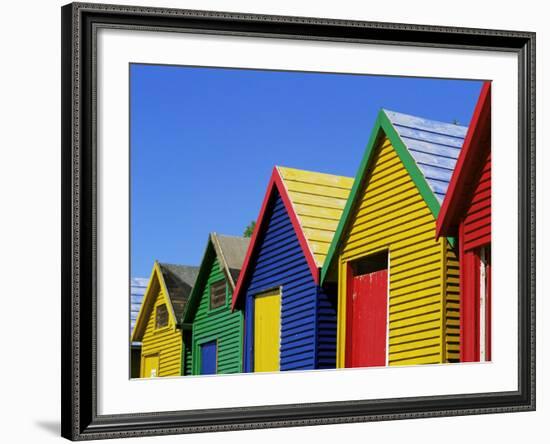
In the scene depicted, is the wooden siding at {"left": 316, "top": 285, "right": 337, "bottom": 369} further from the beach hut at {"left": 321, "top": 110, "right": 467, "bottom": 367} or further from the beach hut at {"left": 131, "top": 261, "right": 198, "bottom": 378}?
the beach hut at {"left": 131, "top": 261, "right": 198, "bottom": 378}

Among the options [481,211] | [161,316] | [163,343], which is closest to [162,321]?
[161,316]

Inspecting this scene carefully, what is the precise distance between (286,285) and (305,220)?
1.49 ft

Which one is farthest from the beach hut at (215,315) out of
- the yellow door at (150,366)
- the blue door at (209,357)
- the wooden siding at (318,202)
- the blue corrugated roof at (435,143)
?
the blue corrugated roof at (435,143)

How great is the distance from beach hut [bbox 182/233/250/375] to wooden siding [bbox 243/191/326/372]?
0.10m

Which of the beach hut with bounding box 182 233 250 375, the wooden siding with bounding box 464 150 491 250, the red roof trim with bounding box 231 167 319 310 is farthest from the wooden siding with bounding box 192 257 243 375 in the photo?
the wooden siding with bounding box 464 150 491 250

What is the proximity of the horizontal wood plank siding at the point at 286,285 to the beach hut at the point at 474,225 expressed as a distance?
Answer: 99 cm

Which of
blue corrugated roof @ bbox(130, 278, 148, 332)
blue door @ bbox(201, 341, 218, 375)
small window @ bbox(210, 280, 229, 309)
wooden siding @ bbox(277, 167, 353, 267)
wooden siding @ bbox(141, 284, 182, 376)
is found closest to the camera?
blue corrugated roof @ bbox(130, 278, 148, 332)

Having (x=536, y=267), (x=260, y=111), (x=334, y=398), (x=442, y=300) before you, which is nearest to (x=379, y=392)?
(x=334, y=398)

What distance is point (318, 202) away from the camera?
797 centimetres

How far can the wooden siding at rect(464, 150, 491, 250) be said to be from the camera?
8.15 m

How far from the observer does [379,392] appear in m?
7.70

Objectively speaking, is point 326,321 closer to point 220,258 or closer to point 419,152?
point 220,258

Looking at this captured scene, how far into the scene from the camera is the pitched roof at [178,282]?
7180 millimetres

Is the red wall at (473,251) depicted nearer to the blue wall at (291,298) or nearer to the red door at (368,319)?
the red door at (368,319)
